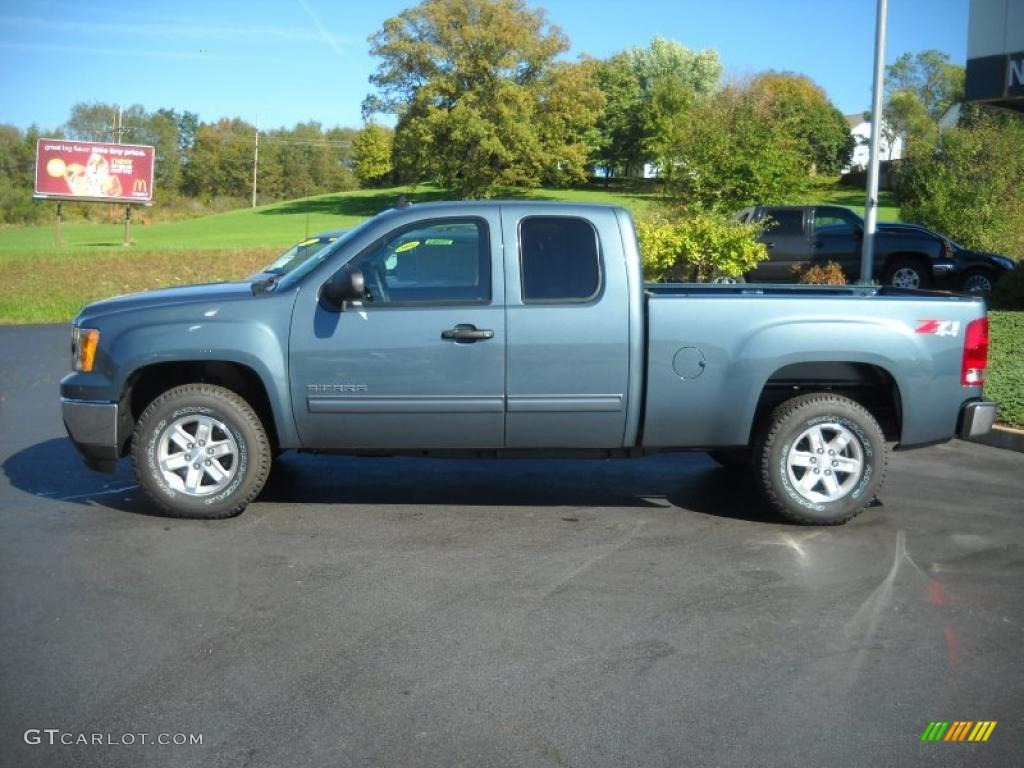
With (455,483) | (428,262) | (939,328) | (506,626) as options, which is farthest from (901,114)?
(506,626)

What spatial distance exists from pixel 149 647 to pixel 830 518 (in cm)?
413

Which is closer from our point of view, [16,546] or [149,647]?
[149,647]

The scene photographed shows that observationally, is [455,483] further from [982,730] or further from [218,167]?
[218,167]

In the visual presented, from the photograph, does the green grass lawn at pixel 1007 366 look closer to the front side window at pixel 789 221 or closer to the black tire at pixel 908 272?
the black tire at pixel 908 272

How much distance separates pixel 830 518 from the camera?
6570mm

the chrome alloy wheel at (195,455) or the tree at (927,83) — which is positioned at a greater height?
the tree at (927,83)

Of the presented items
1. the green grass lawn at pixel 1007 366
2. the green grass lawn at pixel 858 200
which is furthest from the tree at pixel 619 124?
the green grass lawn at pixel 1007 366

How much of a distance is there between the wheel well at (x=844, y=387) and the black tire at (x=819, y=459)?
0.62ft

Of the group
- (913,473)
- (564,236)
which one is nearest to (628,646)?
(564,236)

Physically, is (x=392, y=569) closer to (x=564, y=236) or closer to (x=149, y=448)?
(x=149, y=448)

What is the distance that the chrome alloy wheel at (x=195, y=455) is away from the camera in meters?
6.48

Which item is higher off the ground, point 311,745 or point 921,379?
point 921,379

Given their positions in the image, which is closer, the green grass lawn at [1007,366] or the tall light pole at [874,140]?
the green grass lawn at [1007,366]

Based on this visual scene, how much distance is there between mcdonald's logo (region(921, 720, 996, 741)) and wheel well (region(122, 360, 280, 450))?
417 cm
